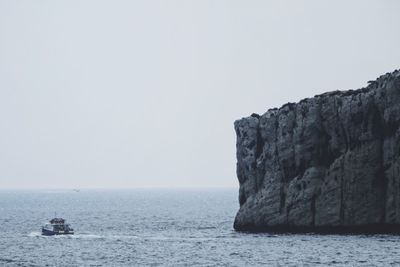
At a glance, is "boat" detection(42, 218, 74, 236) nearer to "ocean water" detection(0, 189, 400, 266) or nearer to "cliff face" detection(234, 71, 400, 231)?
"ocean water" detection(0, 189, 400, 266)

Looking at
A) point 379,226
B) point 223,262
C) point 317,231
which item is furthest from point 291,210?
point 223,262

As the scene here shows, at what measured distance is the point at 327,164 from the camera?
4510 inches

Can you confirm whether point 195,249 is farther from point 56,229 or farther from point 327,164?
point 56,229

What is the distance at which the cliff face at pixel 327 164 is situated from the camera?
10625cm

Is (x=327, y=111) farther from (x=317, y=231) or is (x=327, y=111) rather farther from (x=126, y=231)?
(x=126, y=231)

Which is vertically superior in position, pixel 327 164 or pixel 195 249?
pixel 327 164

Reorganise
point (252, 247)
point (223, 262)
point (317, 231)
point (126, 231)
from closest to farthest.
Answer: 1. point (223, 262)
2. point (252, 247)
3. point (317, 231)
4. point (126, 231)

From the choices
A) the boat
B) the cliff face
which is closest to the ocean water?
the boat

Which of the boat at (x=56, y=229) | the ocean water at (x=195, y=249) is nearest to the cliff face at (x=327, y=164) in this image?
the ocean water at (x=195, y=249)

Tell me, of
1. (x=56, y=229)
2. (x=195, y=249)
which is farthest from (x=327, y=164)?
(x=56, y=229)

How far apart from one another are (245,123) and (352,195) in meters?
27.4

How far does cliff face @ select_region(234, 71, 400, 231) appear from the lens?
106 metres

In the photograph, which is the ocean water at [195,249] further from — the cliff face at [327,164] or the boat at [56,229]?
the cliff face at [327,164]

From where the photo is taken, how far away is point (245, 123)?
425 feet
